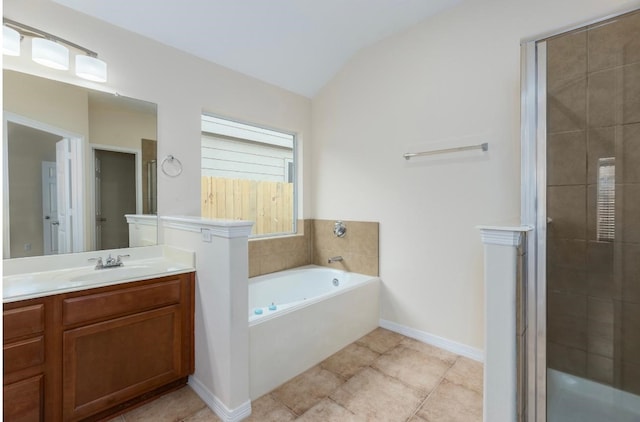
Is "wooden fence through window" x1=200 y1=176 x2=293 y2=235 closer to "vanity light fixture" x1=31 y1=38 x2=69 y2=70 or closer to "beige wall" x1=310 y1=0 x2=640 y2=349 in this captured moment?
"beige wall" x1=310 y1=0 x2=640 y2=349

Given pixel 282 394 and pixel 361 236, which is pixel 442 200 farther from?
pixel 282 394

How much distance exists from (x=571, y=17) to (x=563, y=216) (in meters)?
1.28

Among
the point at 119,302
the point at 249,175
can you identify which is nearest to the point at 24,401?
the point at 119,302

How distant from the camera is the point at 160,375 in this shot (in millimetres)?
2002

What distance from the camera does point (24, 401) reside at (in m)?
1.58

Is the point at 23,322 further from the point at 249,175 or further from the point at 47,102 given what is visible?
the point at 249,175

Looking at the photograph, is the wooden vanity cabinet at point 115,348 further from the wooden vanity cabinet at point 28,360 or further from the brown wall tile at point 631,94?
the brown wall tile at point 631,94

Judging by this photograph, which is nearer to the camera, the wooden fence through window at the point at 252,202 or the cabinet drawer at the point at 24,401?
the cabinet drawer at the point at 24,401

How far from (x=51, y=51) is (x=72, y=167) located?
68cm

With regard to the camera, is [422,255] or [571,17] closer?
[571,17]

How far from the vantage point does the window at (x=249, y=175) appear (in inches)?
116

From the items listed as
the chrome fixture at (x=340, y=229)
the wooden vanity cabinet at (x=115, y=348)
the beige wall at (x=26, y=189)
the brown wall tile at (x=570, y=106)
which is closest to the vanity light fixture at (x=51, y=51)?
the beige wall at (x=26, y=189)

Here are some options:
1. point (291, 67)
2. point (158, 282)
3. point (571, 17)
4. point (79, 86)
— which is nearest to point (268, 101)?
point (291, 67)

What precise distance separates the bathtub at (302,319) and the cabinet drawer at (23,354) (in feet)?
3.35
